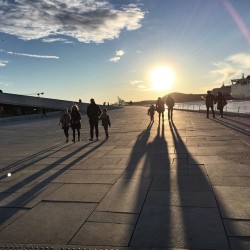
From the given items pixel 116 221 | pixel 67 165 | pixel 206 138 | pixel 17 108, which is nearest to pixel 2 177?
pixel 67 165

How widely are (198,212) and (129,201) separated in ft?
3.56

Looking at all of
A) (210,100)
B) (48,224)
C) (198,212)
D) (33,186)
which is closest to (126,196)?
(198,212)

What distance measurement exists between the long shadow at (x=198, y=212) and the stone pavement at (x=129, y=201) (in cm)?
1

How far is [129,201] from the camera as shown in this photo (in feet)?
17.1

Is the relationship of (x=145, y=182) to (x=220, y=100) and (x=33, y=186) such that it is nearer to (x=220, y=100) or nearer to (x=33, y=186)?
(x=33, y=186)

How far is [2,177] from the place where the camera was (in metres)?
7.42

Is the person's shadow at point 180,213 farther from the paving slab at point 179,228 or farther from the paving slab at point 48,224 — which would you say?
the paving slab at point 48,224

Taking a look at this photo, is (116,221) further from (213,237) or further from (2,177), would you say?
(2,177)

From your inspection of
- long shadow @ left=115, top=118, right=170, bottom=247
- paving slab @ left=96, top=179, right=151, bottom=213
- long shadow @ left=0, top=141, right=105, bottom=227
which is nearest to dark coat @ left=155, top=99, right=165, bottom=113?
long shadow @ left=115, top=118, right=170, bottom=247

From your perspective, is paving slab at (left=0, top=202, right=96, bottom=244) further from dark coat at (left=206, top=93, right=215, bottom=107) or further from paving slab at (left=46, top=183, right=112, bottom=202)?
dark coat at (left=206, top=93, right=215, bottom=107)

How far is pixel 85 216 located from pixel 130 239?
3.24 feet

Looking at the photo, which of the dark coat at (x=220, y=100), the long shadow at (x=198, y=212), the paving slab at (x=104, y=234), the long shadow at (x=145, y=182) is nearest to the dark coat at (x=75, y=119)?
the long shadow at (x=145, y=182)

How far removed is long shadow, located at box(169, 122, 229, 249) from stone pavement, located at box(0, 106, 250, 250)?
0.01 m

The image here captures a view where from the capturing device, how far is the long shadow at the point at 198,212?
3754 millimetres
